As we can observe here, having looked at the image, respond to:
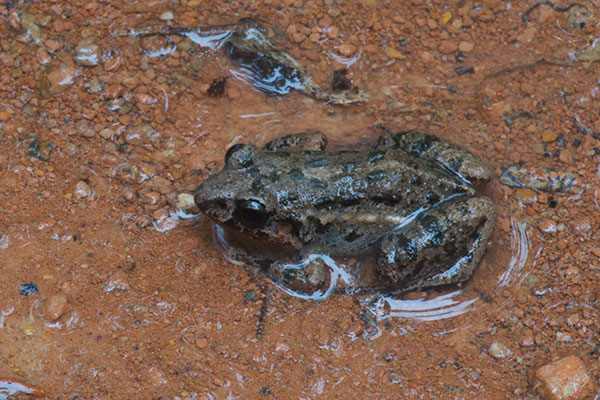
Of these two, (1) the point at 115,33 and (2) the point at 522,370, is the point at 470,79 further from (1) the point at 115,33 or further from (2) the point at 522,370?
(1) the point at 115,33

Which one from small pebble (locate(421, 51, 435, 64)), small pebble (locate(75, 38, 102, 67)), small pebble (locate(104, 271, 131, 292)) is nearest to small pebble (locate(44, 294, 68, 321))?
→ small pebble (locate(104, 271, 131, 292))

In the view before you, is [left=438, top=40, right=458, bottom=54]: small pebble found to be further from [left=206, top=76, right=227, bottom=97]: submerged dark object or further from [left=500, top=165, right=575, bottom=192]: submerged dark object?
[left=206, top=76, right=227, bottom=97]: submerged dark object

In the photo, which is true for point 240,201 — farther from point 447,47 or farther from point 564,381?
point 447,47

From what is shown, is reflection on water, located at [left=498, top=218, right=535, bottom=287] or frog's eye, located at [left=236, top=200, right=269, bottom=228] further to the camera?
reflection on water, located at [left=498, top=218, right=535, bottom=287]

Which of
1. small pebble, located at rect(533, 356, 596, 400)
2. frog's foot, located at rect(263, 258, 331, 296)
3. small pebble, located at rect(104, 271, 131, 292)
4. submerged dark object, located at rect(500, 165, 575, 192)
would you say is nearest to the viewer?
small pebble, located at rect(533, 356, 596, 400)

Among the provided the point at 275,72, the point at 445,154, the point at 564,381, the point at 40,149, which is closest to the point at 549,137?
the point at 445,154

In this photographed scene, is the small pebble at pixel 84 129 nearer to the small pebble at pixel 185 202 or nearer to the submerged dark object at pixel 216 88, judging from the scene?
the small pebble at pixel 185 202

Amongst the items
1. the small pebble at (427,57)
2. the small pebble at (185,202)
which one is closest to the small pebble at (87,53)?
the small pebble at (185,202)
